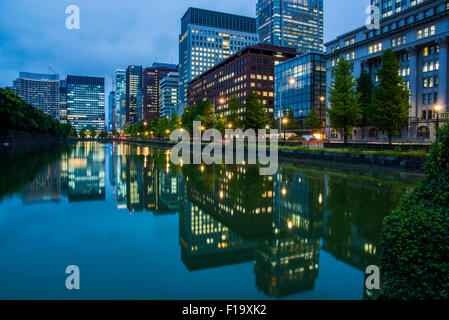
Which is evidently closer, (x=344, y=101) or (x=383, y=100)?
(x=383, y=100)

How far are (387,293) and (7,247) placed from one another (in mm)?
9136

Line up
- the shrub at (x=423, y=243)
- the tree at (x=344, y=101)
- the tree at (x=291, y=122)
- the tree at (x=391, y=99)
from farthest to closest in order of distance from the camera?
the tree at (x=291, y=122)
the tree at (x=391, y=99)
the tree at (x=344, y=101)
the shrub at (x=423, y=243)

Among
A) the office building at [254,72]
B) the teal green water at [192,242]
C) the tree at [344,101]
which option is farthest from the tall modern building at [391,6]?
the teal green water at [192,242]

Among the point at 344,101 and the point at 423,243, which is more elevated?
the point at 344,101

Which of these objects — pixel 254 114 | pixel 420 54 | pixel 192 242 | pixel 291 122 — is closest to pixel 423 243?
pixel 192 242

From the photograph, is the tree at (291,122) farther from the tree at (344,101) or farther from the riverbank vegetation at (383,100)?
the riverbank vegetation at (383,100)

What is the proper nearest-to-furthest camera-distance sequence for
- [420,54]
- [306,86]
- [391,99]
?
[391,99] < [420,54] < [306,86]

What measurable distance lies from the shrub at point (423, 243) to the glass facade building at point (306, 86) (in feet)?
285

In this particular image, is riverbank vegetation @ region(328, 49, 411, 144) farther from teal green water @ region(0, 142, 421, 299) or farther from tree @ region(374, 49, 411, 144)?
teal green water @ region(0, 142, 421, 299)

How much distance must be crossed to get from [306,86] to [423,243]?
9582cm

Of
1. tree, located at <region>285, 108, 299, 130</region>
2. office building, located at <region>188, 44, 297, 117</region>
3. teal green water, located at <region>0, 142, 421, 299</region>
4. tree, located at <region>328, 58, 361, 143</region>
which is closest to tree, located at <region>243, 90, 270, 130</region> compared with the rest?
tree, located at <region>328, 58, 361, 143</region>

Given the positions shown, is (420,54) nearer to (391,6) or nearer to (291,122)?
(391,6)

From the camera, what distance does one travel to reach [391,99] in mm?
41594

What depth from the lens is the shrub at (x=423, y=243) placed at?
3795mm
